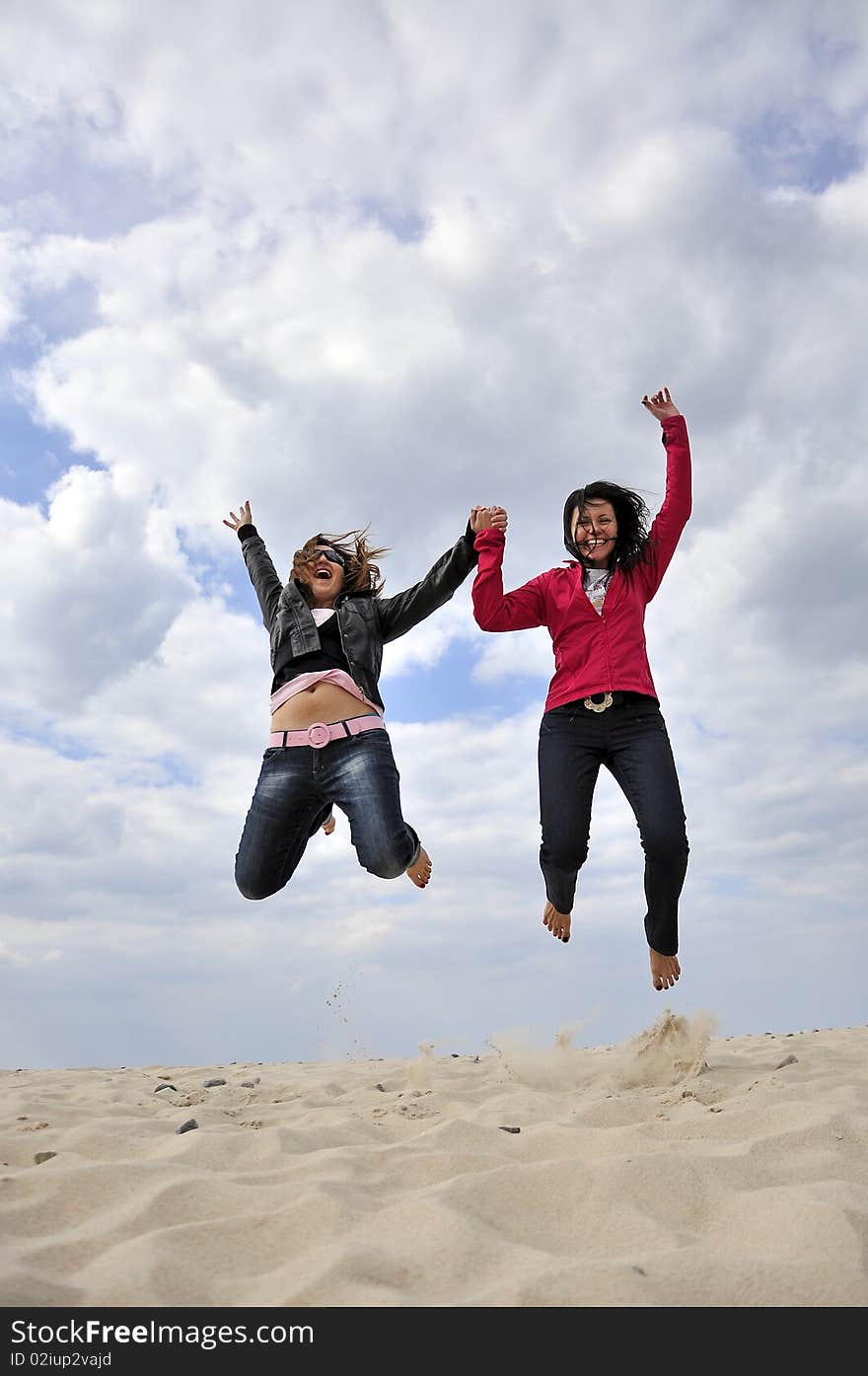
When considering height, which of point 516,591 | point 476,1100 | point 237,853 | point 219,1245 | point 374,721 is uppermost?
point 516,591

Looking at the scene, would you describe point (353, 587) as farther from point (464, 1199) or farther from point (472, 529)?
point (464, 1199)

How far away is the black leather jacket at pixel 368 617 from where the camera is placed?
17.5ft

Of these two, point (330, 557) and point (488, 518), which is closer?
point (488, 518)

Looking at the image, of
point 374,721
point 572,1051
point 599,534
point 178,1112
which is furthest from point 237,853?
point 599,534

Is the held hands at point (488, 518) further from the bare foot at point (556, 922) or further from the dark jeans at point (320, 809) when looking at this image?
the bare foot at point (556, 922)

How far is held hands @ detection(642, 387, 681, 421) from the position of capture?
5738 mm

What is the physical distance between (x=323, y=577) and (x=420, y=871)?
5.79ft

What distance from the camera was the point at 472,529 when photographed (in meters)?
5.42

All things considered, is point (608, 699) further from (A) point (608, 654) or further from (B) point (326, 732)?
(B) point (326, 732)

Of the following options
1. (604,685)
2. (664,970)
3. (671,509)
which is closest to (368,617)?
(604,685)

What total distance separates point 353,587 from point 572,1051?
279 cm

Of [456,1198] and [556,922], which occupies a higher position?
[556,922]

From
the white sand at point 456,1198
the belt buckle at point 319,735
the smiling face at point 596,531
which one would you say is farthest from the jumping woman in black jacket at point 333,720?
the white sand at point 456,1198

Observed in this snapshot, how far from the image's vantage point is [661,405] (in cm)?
577
